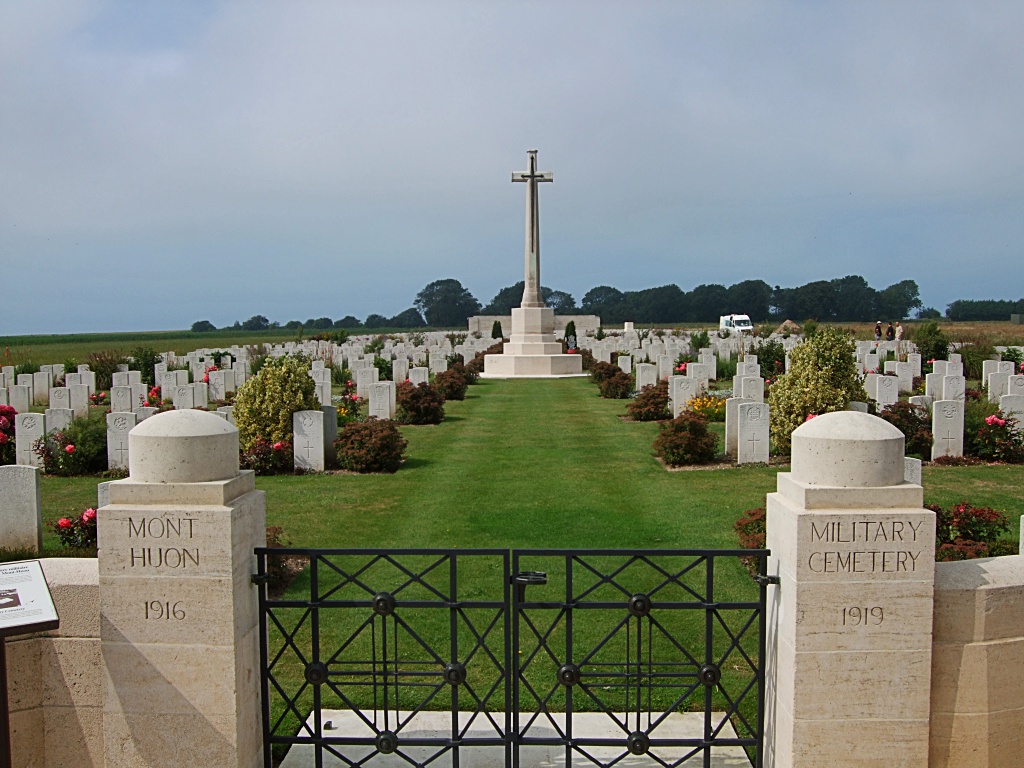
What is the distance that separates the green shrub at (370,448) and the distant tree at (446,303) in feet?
297

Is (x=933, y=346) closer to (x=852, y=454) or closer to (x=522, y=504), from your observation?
(x=522, y=504)

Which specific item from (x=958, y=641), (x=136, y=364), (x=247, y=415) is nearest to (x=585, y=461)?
(x=247, y=415)

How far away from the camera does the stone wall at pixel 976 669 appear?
139 inches

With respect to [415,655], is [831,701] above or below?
above

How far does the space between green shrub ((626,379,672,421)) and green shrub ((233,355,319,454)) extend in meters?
6.36

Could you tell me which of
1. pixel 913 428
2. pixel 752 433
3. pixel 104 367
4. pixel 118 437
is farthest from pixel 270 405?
pixel 104 367

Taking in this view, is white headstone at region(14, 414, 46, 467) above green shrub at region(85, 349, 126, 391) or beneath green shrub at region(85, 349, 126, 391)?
beneath

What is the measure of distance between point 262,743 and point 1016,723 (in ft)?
10.7

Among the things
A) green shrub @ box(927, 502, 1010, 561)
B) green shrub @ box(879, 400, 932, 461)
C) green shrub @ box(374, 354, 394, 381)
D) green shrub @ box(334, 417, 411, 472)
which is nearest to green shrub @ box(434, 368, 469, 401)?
green shrub @ box(374, 354, 394, 381)

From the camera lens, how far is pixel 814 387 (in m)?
11.9

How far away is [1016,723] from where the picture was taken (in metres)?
3.60

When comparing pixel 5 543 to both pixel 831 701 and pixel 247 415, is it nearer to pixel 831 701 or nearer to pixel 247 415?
pixel 247 415

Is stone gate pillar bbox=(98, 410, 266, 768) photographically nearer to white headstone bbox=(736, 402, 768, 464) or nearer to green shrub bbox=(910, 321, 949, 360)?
white headstone bbox=(736, 402, 768, 464)

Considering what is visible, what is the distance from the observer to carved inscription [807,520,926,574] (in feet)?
11.2
